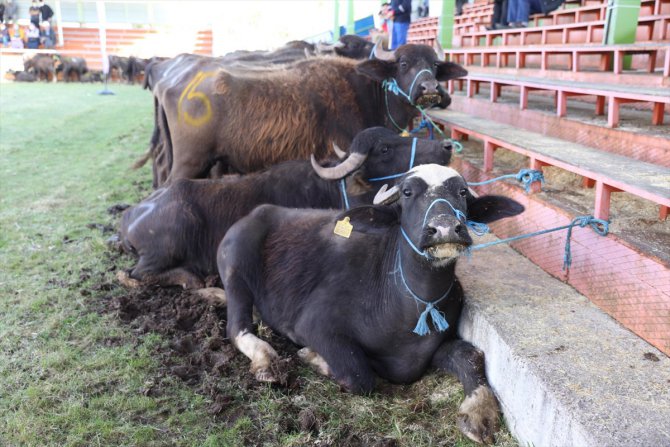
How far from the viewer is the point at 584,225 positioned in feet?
11.1

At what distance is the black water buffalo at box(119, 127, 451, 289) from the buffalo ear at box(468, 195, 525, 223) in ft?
4.18

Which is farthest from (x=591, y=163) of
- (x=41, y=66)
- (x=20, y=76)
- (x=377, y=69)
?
(x=41, y=66)

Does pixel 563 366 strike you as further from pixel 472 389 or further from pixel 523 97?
pixel 523 97

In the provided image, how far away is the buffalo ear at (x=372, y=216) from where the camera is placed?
3.28 m

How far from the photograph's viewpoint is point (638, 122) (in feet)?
16.2

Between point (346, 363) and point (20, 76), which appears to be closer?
point (346, 363)

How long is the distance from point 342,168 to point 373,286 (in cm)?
124

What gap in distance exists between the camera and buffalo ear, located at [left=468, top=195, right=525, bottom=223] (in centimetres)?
312

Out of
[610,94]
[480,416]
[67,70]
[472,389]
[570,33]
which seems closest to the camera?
[480,416]

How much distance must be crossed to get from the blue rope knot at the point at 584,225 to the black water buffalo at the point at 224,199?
4.00ft

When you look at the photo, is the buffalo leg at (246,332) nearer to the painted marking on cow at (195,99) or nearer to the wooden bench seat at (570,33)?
the painted marking on cow at (195,99)

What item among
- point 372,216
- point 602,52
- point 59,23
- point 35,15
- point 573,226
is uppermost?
point 35,15

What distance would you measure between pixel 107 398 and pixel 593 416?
2318mm


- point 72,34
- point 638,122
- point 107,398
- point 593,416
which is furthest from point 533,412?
point 72,34
